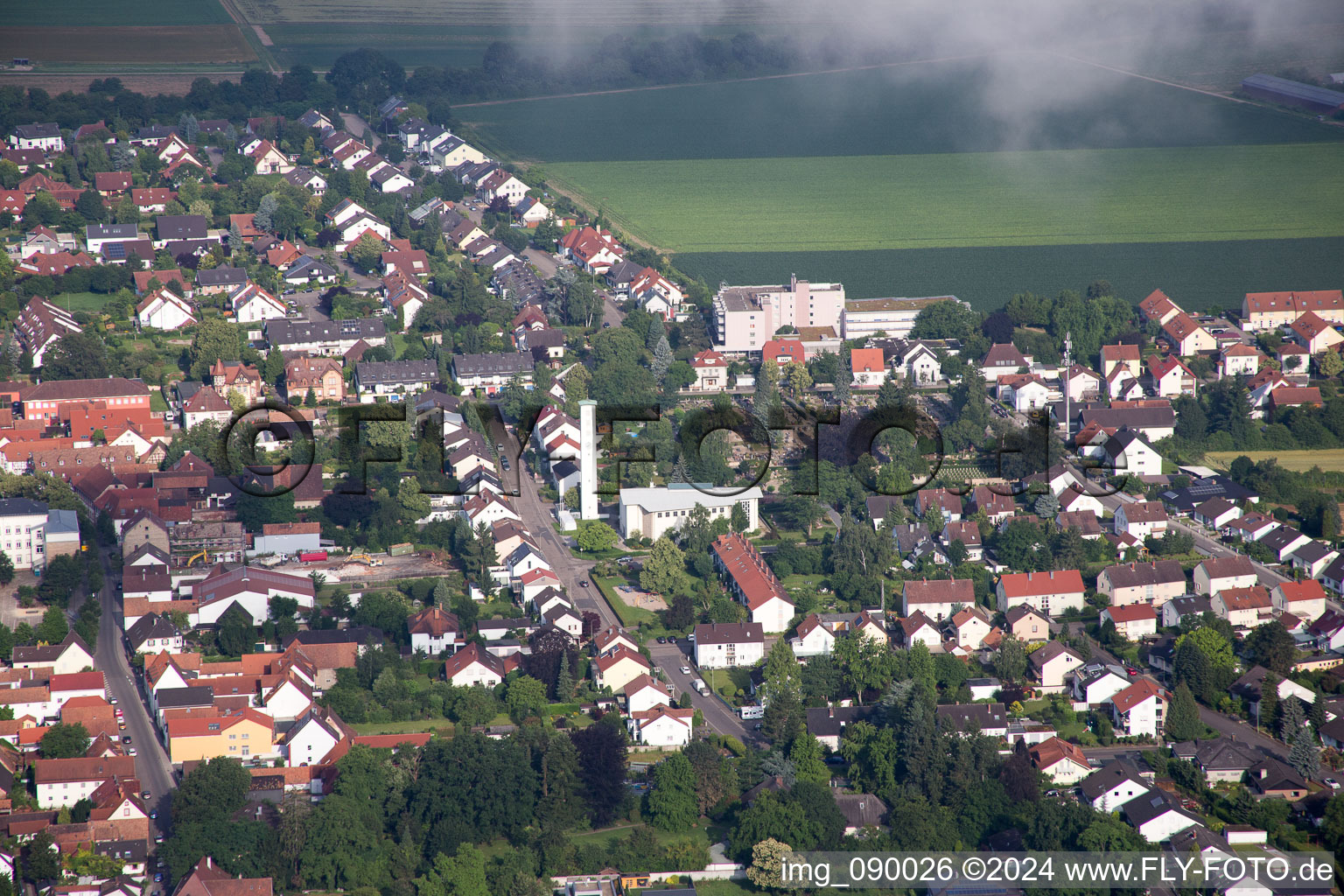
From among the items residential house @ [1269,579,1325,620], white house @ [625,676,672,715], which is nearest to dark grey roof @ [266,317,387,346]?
white house @ [625,676,672,715]

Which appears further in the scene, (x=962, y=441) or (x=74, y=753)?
(x=962, y=441)

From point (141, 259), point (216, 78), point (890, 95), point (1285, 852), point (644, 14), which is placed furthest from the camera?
point (644, 14)

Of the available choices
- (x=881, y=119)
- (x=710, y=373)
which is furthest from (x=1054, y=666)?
(x=881, y=119)

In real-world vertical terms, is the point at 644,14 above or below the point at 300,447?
above

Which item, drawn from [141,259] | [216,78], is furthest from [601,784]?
[216,78]

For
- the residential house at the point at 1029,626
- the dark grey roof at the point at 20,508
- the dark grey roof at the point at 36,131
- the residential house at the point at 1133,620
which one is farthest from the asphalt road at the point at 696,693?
the dark grey roof at the point at 36,131

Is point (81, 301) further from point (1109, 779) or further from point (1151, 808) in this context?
point (1151, 808)

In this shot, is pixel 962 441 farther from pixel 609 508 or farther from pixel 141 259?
pixel 141 259
